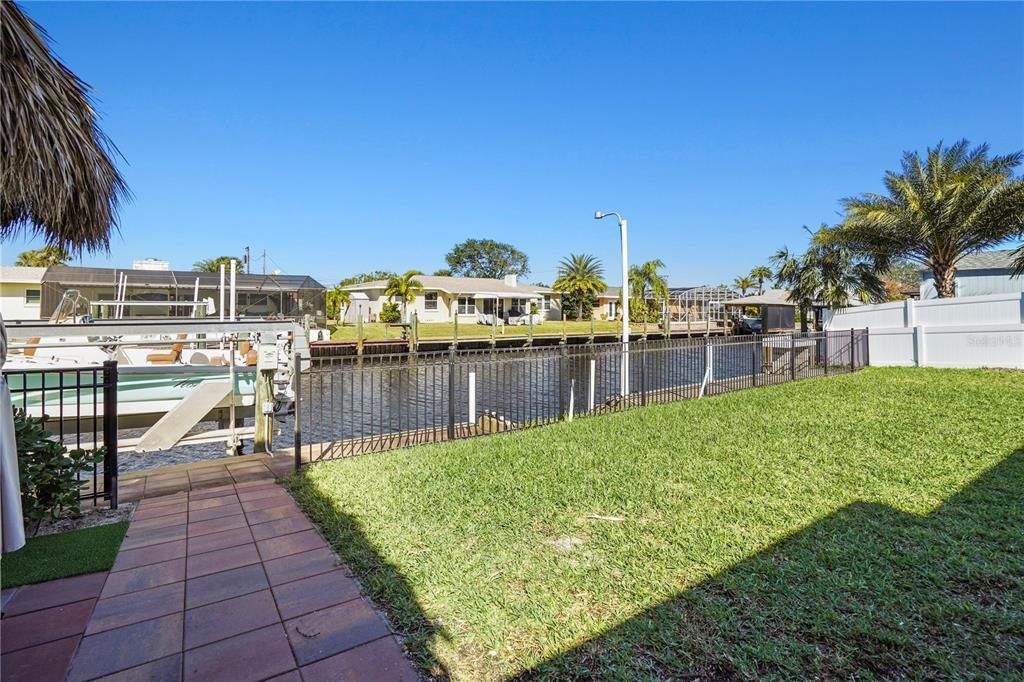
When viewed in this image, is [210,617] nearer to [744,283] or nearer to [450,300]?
[450,300]

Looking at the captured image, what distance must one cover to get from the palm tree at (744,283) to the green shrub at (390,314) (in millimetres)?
38864

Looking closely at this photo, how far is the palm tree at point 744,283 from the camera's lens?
2091 inches

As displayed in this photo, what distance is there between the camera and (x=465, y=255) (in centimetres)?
7494

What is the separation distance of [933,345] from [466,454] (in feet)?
42.6

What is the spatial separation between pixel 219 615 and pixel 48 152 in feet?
11.3

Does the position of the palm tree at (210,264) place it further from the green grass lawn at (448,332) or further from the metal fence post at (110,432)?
the metal fence post at (110,432)

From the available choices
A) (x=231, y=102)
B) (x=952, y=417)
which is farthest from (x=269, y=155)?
(x=952, y=417)

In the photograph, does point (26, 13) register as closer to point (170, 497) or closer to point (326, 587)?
point (170, 497)

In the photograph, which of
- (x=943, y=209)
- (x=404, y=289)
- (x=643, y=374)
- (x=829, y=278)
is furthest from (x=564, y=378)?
(x=404, y=289)

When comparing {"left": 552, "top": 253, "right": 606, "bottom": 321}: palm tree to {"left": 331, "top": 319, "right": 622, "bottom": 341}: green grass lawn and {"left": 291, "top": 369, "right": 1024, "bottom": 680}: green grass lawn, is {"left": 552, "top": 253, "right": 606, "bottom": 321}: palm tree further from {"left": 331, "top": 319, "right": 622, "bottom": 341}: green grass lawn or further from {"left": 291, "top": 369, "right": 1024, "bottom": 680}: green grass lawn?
{"left": 291, "top": 369, "right": 1024, "bottom": 680}: green grass lawn

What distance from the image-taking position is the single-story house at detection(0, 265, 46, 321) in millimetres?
27688

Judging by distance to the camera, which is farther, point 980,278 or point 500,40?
point 980,278

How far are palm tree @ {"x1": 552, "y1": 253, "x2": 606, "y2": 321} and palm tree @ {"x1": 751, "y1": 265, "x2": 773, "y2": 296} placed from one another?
16.7 m

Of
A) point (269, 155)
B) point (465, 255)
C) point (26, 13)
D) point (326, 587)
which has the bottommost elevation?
point (326, 587)
